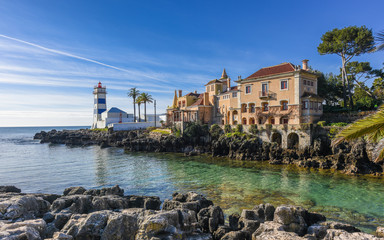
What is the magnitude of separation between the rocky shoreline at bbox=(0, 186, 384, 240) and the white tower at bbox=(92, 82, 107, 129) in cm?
7494

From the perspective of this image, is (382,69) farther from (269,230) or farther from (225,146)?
(269,230)

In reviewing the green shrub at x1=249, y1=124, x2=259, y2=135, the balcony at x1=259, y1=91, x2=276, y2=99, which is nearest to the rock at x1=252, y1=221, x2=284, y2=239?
the green shrub at x1=249, y1=124, x2=259, y2=135

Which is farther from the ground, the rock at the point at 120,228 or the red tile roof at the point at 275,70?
the red tile roof at the point at 275,70

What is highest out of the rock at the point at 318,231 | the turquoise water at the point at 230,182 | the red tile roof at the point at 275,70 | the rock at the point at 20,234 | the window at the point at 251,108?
the red tile roof at the point at 275,70

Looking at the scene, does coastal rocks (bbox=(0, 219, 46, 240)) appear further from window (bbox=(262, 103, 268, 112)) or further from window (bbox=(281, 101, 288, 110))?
window (bbox=(262, 103, 268, 112))

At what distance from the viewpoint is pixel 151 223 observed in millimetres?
8367

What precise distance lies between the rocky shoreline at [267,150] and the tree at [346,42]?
18.1m

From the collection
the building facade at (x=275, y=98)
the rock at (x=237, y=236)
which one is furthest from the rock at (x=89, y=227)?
the building facade at (x=275, y=98)

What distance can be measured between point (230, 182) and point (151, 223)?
15.1m

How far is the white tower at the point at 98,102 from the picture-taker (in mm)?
83500

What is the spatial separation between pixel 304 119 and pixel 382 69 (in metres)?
20.4

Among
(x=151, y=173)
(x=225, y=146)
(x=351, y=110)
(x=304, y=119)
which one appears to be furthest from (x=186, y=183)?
(x=351, y=110)

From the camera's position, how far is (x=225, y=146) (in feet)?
127

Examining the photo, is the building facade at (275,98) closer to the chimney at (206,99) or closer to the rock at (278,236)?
the chimney at (206,99)
